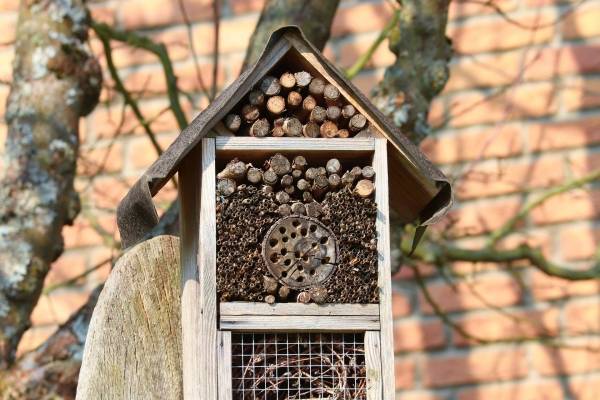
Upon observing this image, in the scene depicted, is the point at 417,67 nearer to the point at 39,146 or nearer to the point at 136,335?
the point at 39,146

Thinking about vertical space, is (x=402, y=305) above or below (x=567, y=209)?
below

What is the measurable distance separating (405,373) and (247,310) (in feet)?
6.15

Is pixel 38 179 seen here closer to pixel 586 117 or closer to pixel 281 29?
pixel 281 29

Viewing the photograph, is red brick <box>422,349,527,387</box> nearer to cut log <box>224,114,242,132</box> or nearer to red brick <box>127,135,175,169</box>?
red brick <box>127,135,175,169</box>

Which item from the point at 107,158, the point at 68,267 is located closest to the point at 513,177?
the point at 107,158

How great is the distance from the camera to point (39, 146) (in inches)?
108

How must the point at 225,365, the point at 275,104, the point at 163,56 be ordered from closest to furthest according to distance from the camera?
1. the point at 225,365
2. the point at 275,104
3. the point at 163,56

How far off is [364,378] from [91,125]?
7.44ft

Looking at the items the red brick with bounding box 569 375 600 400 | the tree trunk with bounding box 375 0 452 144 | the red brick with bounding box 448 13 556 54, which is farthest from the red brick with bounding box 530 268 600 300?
the tree trunk with bounding box 375 0 452 144

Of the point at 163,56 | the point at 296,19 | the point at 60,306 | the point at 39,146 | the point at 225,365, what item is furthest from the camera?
the point at 60,306

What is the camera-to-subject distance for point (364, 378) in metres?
2.02

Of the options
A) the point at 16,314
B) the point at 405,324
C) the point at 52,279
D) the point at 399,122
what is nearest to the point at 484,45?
the point at 405,324

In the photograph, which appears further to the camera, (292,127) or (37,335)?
(37,335)

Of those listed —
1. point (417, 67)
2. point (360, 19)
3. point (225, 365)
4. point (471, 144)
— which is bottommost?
point (225, 365)
